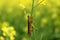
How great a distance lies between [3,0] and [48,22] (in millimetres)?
2330

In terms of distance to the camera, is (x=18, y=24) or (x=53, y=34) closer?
(x=53, y=34)

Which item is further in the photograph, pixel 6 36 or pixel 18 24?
pixel 18 24

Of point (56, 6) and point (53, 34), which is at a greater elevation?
point (56, 6)

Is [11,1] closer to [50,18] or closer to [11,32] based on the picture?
[50,18]

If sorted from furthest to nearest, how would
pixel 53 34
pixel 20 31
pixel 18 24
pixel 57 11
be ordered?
pixel 57 11
pixel 18 24
pixel 20 31
pixel 53 34

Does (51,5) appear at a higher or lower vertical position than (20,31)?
higher

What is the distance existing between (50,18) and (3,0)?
2087 millimetres

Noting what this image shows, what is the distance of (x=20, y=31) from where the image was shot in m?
4.81

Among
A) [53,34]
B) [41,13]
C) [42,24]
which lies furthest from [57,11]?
[53,34]

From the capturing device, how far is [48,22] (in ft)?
16.5

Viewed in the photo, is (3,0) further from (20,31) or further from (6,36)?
(6,36)

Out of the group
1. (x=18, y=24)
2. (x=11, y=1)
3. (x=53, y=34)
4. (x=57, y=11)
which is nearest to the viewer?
(x=53, y=34)

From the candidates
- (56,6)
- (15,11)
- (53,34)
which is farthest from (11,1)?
(53,34)

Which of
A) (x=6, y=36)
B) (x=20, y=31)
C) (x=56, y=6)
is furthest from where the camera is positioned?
(x=56, y=6)
